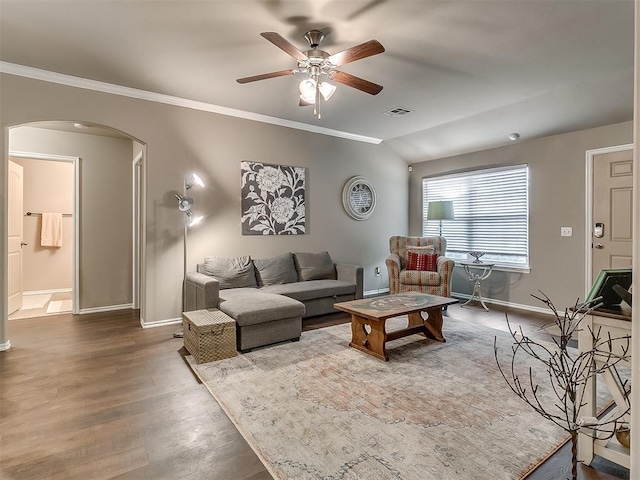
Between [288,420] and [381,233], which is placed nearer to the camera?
→ [288,420]

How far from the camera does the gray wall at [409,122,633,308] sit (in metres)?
4.30

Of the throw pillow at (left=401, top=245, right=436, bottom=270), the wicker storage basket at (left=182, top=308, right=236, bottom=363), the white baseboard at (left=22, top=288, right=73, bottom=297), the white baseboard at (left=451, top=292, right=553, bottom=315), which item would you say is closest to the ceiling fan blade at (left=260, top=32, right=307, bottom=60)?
the wicker storage basket at (left=182, top=308, right=236, bottom=363)

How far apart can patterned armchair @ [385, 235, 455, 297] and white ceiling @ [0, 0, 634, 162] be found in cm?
195

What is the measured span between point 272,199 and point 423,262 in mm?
2375

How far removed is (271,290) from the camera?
4.09 metres

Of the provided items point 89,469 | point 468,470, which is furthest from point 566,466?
point 89,469

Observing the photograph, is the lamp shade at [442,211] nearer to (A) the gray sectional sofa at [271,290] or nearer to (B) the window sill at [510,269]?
(B) the window sill at [510,269]

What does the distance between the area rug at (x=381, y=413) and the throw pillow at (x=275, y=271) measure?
137 cm

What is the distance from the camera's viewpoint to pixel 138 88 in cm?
375

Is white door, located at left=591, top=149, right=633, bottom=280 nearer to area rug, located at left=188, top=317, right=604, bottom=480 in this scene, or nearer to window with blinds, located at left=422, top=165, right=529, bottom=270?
window with blinds, located at left=422, top=165, right=529, bottom=270

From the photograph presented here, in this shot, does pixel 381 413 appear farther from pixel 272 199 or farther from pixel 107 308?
pixel 107 308

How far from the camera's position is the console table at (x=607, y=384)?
153 centimetres

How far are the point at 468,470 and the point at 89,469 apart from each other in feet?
6.14

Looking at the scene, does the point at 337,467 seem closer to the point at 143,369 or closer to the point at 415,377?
the point at 415,377
